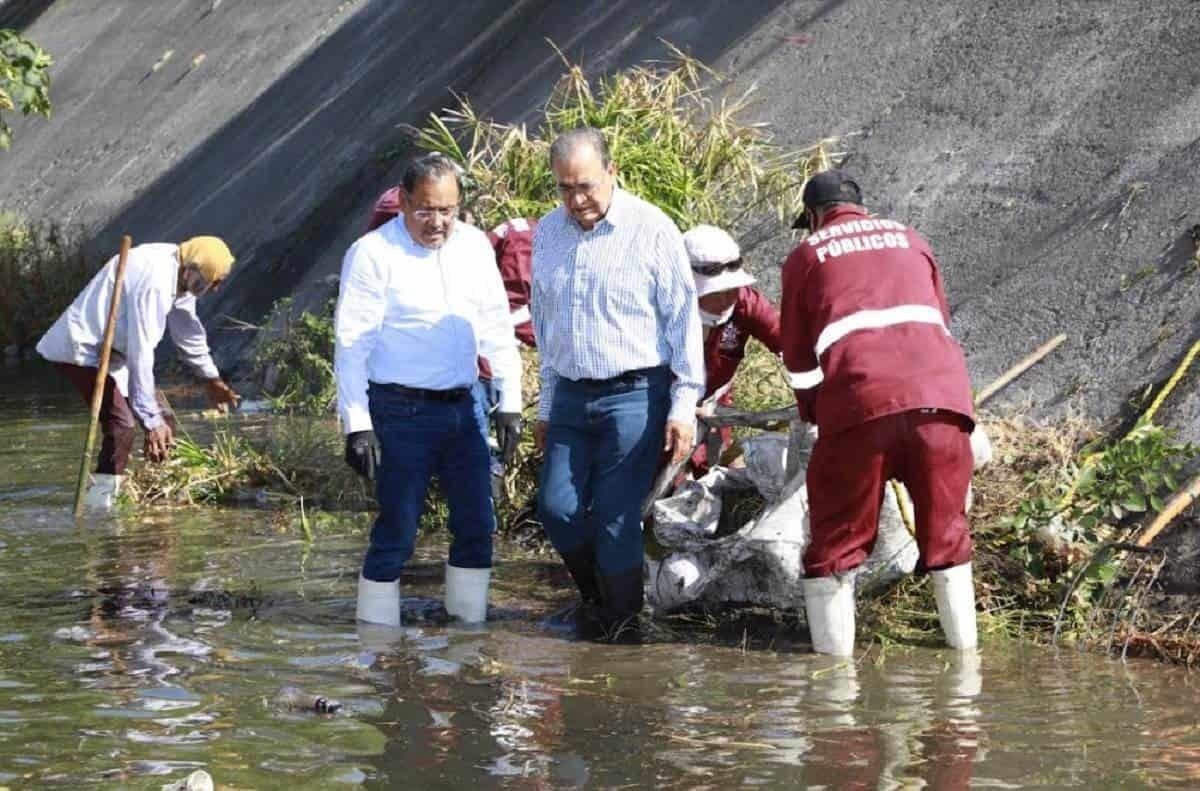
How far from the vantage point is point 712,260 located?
29.4 ft

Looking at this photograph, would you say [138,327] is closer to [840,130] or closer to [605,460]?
[605,460]

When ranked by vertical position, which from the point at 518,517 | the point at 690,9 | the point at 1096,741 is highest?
the point at 690,9

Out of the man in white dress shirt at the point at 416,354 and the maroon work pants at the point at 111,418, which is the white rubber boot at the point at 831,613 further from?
the maroon work pants at the point at 111,418

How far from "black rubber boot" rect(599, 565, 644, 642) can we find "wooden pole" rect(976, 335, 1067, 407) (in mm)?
2579

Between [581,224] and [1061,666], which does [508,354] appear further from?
[1061,666]

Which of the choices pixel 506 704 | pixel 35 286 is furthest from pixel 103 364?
pixel 35 286

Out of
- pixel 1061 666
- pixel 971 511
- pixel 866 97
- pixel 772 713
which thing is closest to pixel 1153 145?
pixel 866 97

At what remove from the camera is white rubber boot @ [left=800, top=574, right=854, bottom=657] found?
768cm

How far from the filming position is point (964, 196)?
1307 centimetres

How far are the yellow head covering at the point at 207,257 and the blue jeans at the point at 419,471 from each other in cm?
277

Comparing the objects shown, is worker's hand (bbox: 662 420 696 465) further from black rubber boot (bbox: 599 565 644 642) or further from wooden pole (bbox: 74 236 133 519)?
wooden pole (bbox: 74 236 133 519)

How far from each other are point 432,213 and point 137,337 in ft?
10.6

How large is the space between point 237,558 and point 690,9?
357 inches

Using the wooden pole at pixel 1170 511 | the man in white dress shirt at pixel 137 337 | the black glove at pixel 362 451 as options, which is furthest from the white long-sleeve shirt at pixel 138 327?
the wooden pole at pixel 1170 511
